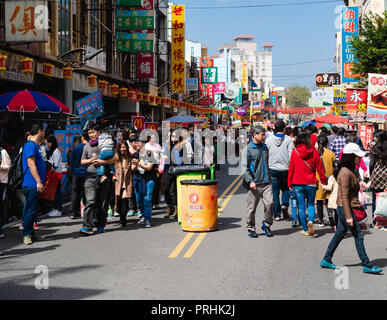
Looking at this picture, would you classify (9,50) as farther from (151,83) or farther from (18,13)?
(151,83)

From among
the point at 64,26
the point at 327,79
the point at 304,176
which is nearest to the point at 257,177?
the point at 304,176

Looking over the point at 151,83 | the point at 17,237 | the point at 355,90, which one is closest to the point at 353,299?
the point at 17,237

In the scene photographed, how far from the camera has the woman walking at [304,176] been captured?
9.51m

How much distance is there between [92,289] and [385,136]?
20.2 feet

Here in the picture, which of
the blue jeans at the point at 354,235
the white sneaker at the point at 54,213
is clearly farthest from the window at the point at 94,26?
the blue jeans at the point at 354,235

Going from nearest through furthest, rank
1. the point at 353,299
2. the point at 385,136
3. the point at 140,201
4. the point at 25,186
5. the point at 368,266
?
the point at 353,299, the point at 368,266, the point at 25,186, the point at 385,136, the point at 140,201

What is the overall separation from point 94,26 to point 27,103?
1327 cm

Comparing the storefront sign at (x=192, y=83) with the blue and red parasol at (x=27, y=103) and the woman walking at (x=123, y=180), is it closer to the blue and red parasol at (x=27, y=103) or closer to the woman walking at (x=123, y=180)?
the blue and red parasol at (x=27, y=103)

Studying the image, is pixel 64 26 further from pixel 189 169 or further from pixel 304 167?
pixel 304 167

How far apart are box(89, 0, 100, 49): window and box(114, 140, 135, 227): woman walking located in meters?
15.8

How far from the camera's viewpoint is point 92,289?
6.09 metres

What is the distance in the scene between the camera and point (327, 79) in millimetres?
61500

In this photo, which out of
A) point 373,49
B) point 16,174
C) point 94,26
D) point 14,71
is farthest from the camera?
point 94,26

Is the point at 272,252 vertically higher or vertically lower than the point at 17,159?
lower
